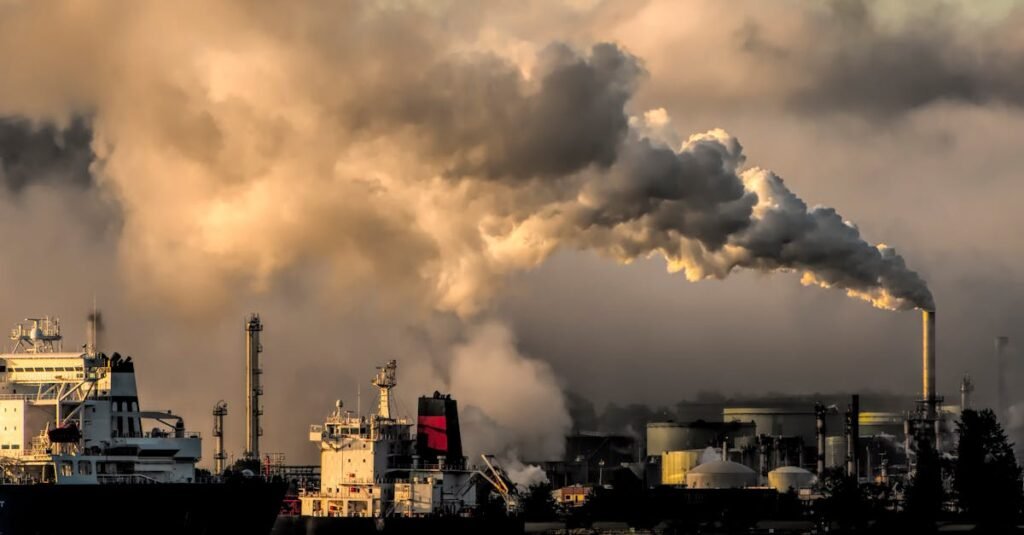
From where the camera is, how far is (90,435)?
13250cm

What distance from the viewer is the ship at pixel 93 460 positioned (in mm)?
125812

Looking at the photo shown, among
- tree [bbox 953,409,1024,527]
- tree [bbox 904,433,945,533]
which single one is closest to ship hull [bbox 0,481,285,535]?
tree [bbox 904,433,945,533]

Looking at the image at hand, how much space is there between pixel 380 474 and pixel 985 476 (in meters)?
54.4

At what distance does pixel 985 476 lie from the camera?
175m

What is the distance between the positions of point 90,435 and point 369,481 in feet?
155

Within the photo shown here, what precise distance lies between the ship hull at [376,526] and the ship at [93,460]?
109ft

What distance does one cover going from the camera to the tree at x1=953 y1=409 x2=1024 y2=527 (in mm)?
172500

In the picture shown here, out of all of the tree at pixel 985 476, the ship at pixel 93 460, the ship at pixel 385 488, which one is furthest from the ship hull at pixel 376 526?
the tree at pixel 985 476

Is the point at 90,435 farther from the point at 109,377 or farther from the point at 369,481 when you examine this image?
the point at 369,481

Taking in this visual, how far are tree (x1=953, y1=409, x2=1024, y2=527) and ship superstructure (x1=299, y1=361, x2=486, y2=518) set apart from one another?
45440 millimetres

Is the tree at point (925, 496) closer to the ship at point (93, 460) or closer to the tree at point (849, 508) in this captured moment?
the tree at point (849, 508)

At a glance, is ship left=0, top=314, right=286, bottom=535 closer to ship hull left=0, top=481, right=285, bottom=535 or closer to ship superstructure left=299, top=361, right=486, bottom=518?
ship hull left=0, top=481, right=285, bottom=535

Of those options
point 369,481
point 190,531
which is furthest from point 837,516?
point 190,531

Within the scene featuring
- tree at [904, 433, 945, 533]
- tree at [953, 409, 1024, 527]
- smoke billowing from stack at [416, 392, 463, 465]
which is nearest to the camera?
tree at [953, 409, 1024, 527]
